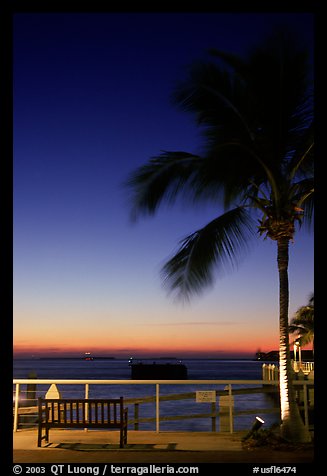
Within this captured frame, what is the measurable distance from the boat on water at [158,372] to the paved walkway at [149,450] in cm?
9300

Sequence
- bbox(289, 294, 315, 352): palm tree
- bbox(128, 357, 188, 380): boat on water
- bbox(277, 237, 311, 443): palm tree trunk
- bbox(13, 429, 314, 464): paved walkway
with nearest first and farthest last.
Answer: bbox(13, 429, 314, 464): paved walkway < bbox(277, 237, 311, 443): palm tree trunk < bbox(289, 294, 315, 352): palm tree < bbox(128, 357, 188, 380): boat on water

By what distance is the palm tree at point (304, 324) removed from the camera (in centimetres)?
3855

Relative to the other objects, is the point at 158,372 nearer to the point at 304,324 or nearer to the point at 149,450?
the point at 304,324

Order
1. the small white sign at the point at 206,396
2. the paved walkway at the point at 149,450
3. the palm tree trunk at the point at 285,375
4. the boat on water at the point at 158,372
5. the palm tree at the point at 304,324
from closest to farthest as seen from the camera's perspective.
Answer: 1. the paved walkway at the point at 149,450
2. the palm tree trunk at the point at 285,375
3. the small white sign at the point at 206,396
4. the palm tree at the point at 304,324
5. the boat on water at the point at 158,372

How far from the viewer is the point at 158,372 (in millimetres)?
110062

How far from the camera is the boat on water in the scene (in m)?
102

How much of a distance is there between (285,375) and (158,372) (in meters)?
104

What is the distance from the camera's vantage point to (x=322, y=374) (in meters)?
3.75

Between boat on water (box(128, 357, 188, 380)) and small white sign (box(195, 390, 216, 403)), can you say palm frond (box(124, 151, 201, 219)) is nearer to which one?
small white sign (box(195, 390, 216, 403))

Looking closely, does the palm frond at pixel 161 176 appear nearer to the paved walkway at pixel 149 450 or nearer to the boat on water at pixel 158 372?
the paved walkway at pixel 149 450

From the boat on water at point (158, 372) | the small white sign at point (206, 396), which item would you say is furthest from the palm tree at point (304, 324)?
the boat on water at point (158, 372)

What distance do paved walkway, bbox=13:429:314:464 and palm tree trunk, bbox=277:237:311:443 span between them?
2.04 ft

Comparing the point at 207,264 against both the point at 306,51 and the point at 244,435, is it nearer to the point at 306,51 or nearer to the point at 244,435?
the point at 244,435

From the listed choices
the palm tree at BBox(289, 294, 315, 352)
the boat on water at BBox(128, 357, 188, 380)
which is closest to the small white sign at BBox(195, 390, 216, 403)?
the palm tree at BBox(289, 294, 315, 352)
